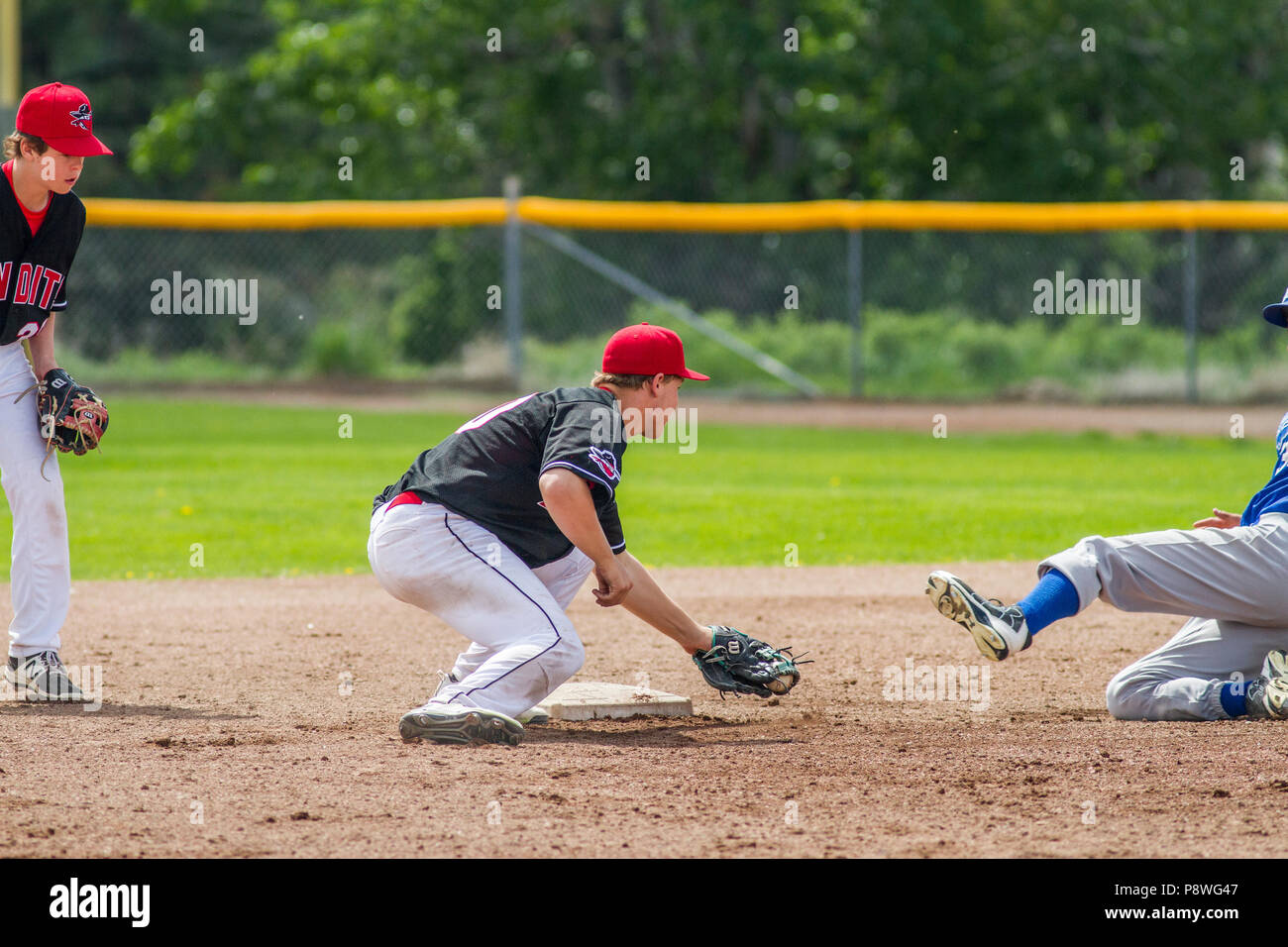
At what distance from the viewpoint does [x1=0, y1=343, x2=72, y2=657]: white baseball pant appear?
5.23 m

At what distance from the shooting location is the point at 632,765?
454 centimetres

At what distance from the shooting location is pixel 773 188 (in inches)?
880

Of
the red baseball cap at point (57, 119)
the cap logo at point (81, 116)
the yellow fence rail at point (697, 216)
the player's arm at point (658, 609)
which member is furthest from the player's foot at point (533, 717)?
the yellow fence rail at point (697, 216)

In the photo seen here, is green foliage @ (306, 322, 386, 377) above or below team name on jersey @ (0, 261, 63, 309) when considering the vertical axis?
above

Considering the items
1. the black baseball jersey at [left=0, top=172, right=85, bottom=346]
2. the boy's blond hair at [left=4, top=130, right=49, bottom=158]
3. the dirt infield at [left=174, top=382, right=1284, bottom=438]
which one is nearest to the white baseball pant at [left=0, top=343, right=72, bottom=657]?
the black baseball jersey at [left=0, top=172, right=85, bottom=346]

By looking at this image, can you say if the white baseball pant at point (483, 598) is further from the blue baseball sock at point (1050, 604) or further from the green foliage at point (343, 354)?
the green foliage at point (343, 354)

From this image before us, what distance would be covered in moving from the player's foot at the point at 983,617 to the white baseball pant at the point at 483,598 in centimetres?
104

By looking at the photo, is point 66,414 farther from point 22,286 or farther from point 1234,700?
point 1234,700

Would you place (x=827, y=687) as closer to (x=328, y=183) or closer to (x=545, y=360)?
(x=545, y=360)

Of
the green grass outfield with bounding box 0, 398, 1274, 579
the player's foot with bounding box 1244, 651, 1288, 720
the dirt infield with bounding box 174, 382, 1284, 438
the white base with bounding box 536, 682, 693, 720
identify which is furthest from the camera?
the dirt infield with bounding box 174, 382, 1284, 438

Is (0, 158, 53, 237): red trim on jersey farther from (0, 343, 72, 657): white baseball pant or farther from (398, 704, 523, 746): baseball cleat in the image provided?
(398, 704, 523, 746): baseball cleat

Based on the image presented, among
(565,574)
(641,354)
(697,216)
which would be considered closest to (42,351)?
(565,574)

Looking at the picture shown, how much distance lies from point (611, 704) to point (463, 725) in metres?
0.74

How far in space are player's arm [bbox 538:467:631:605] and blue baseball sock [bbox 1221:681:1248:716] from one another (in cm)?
191
